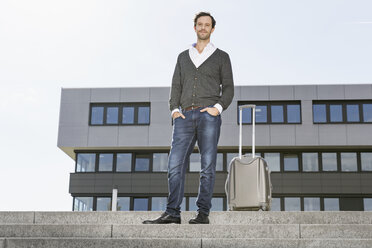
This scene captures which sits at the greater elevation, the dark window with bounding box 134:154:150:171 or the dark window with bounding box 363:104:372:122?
the dark window with bounding box 363:104:372:122

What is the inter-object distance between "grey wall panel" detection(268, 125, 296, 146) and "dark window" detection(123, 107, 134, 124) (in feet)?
23.8

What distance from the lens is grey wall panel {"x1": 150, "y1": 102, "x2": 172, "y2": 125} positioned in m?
29.1

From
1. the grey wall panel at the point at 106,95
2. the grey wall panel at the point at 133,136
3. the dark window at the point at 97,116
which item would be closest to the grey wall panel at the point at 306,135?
the grey wall panel at the point at 133,136

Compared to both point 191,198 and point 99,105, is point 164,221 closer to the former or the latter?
point 191,198

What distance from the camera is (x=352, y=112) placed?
93.8ft

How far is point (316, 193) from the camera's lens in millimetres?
28094

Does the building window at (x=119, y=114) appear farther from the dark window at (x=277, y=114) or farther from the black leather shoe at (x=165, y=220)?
the black leather shoe at (x=165, y=220)

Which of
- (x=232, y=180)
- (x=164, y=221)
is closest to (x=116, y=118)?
(x=232, y=180)

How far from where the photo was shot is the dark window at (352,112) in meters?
28.5

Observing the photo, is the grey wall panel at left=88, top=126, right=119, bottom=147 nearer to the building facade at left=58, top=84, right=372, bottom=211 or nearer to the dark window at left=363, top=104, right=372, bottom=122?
the building facade at left=58, top=84, right=372, bottom=211

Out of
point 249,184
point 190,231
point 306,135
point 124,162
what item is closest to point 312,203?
point 306,135

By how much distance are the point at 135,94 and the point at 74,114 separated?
3.42 metres

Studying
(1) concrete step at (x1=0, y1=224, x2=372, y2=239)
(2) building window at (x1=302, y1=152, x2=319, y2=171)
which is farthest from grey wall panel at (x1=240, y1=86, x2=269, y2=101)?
(1) concrete step at (x1=0, y1=224, x2=372, y2=239)

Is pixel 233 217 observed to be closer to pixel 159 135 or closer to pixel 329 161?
pixel 159 135
